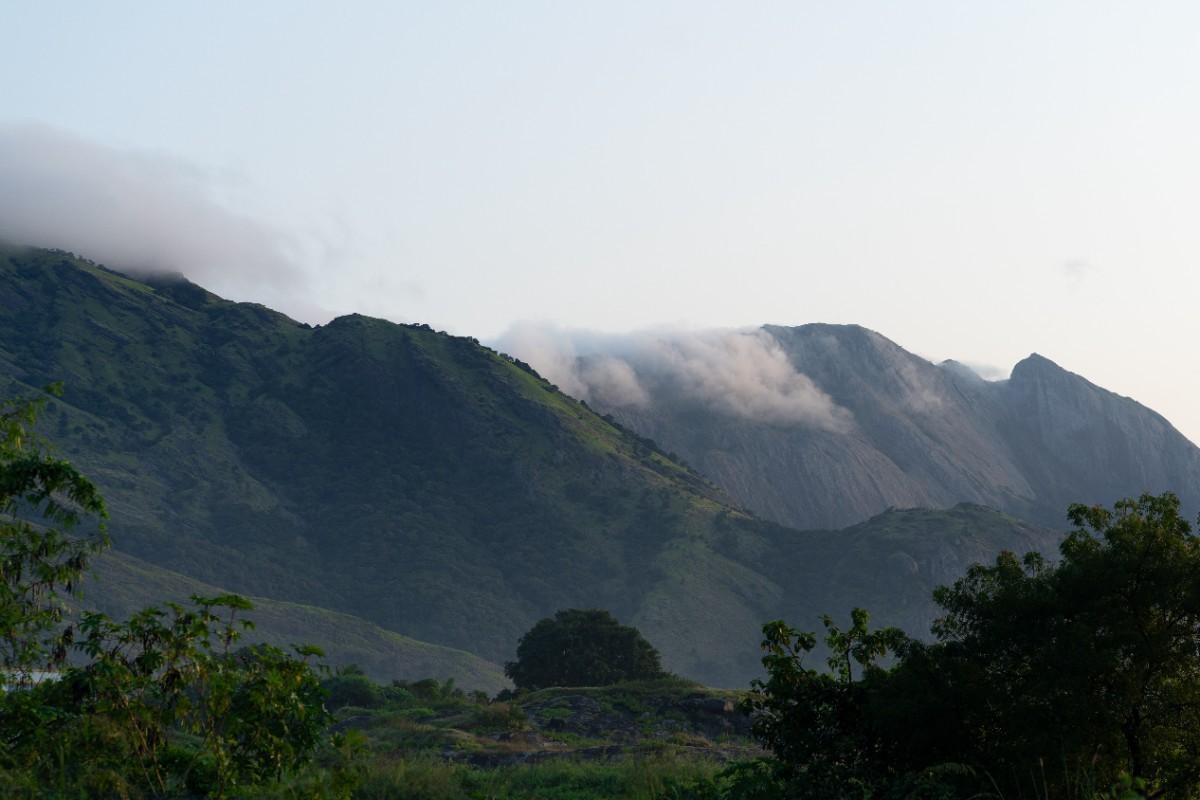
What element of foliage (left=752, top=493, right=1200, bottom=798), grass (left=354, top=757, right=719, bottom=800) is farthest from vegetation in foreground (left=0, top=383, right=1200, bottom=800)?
grass (left=354, top=757, right=719, bottom=800)

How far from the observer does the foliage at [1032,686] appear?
56.9ft

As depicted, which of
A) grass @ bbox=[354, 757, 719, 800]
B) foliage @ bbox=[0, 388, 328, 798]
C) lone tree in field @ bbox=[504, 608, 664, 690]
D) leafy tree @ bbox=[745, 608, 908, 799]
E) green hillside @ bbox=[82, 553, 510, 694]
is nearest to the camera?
foliage @ bbox=[0, 388, 328, 798]

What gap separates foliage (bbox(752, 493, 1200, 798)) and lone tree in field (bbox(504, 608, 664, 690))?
56384mm

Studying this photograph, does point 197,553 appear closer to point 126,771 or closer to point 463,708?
point 463,708

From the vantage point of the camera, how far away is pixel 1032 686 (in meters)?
17.8

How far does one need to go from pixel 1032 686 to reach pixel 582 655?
6096cm

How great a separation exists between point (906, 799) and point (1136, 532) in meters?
5.21

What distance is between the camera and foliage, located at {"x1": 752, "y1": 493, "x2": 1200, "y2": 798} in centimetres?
1734

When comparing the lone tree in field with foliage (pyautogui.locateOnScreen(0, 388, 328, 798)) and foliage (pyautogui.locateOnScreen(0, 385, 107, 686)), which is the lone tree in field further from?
foliage (pyautogui.locateOnScreen(0, 388, 328, 798))

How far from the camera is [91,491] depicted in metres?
16.5

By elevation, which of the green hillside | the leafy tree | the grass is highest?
the leafy tree

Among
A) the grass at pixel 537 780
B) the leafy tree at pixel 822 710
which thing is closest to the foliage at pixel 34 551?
the grass at pixel 537 780

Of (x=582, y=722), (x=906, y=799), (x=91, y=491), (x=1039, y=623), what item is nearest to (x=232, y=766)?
(x=91, y=491)

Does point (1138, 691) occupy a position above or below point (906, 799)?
above
